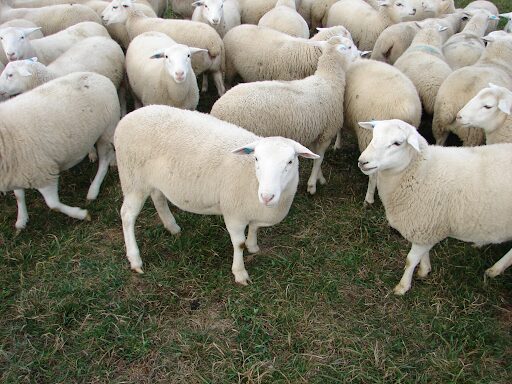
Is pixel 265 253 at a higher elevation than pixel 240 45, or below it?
below

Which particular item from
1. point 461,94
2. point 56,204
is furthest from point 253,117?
point 461,94

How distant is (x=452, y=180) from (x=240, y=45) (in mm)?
3800

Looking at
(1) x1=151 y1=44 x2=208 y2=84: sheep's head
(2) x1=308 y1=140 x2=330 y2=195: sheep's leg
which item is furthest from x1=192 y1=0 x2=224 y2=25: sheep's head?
(2) x1=308 y1=140 x2=330 y2=195: sheep's leg

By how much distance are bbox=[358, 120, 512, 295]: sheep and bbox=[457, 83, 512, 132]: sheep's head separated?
66 cm

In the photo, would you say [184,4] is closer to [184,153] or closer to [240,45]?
[240,45]

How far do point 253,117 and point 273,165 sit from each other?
1438 millimetres

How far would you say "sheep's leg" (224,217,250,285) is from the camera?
3514 mm

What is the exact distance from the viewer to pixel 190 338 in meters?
3.33

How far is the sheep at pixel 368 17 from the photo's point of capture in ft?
23.9

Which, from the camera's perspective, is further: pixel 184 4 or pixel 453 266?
pixel 184 4

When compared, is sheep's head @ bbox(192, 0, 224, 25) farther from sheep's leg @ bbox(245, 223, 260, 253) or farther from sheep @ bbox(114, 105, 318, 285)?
sheep's leg @ bbox(245, 223, 260, 253)

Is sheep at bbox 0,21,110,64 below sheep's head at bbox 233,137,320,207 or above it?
below

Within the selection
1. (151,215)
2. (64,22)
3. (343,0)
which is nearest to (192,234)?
(151,215)

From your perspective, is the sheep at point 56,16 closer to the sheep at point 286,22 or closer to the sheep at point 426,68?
the sheep at point 286,22
